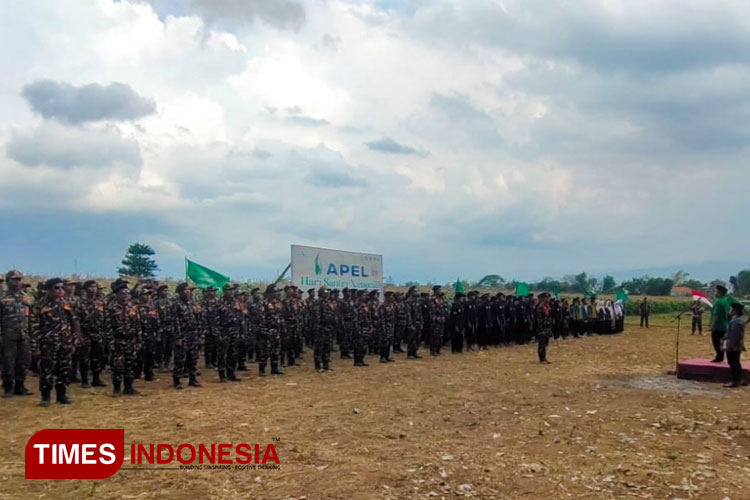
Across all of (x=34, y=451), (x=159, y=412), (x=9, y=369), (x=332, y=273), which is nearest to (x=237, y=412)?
(x=159, y=412)

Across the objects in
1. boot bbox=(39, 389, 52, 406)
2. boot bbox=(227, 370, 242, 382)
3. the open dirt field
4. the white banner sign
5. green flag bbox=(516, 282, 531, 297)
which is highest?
the white banner sign

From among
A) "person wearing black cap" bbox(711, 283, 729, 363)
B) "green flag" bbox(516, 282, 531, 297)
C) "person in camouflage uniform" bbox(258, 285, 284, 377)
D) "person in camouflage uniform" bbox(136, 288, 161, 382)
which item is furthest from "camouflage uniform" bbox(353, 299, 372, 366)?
"green flag" bbox(516, 282, 531, 297)

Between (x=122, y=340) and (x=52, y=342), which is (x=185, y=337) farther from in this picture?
(x=52, y=342)

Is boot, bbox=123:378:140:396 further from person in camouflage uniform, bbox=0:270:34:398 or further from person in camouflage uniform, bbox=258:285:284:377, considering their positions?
person in camouflage uniform, bbox=258:285:284:377

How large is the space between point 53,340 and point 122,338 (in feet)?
4.23

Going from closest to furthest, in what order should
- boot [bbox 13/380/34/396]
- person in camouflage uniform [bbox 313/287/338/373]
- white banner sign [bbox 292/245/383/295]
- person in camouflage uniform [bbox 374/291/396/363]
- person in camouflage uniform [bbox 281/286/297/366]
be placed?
boot [bbox 13/380/34/396], person in camouflage uniform [bbox 313/287/338/373], person in camouflage uniform [bbox 281/286/297/366], person in camouflage uniform [bbox 374/291/396/363], white banner sign [bbox 292/245/383/295]

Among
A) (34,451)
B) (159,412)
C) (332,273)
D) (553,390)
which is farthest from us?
(332,273)

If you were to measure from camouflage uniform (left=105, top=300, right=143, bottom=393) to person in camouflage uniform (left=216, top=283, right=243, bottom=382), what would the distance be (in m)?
1.90

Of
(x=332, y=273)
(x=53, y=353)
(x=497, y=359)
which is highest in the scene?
(x=332, y=273)

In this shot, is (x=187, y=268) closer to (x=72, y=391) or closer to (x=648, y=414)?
(x=72, y=391)

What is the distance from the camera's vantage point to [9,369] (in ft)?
33.3

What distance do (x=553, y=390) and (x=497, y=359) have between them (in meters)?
5.54

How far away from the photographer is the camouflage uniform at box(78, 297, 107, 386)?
11215mm

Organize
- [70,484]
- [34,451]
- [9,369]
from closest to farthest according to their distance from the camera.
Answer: [70,484]
[34,451]
[9,369]
